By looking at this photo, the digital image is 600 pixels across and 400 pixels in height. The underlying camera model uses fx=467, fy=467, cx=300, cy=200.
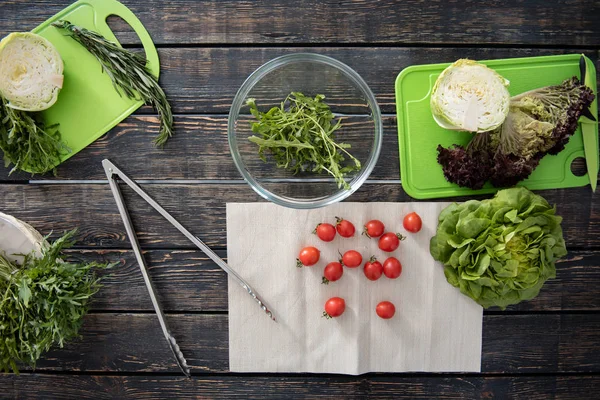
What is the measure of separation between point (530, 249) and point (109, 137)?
1.31m

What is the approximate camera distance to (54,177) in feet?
4.84

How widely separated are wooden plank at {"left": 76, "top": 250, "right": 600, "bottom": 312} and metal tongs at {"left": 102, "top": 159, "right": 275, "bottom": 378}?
42mm

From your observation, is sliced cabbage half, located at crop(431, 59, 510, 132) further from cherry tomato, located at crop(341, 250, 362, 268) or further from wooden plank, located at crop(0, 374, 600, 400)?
wooden plank, located at crop(0, 374, 600, 400)

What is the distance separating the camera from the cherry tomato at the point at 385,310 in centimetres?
145

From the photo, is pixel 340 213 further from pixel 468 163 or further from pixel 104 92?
pixel 104 92

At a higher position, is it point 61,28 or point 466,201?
point 61,28

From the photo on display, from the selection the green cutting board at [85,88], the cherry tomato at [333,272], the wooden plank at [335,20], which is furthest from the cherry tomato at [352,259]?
the green cutting board at [85,88]

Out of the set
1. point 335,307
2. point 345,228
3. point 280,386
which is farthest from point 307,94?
point 280,386

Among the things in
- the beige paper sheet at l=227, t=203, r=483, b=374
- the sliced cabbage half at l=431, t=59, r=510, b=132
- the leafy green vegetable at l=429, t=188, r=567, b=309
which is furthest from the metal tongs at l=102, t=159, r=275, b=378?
the sliced cabbage half at l=431, t=59, r=510, b=132

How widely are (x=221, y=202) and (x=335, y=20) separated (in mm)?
662

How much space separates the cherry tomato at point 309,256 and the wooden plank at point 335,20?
641mm

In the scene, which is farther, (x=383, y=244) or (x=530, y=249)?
(x=383, y=244)

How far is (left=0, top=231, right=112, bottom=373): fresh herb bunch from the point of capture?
4.22 feet

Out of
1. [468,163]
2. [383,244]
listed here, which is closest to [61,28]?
[383,244]
